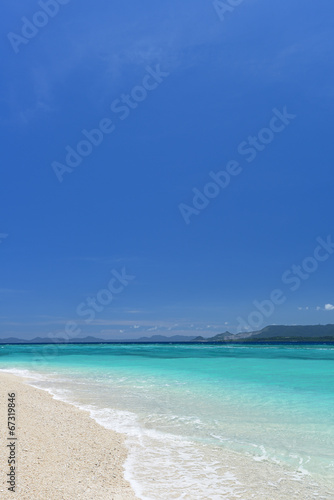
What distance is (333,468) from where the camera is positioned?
8.70 metres

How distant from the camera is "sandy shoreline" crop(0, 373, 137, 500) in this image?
21.8 feet

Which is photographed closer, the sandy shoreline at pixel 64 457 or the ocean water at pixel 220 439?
the sandy shoreline at pixel 64 457

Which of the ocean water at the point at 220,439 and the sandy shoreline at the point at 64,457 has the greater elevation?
the sandy shoreline at the point at 64,457

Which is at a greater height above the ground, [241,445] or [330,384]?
[241,445]

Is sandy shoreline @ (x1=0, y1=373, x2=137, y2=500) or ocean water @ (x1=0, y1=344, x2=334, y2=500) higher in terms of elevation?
sandy shoreline @ (x1=0, y1=373, x2=137, y2=500)

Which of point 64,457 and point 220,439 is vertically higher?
point 64,457

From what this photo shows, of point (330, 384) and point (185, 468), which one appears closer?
point (185, 468)

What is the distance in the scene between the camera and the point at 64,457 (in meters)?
8.48

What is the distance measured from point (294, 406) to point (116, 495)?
38.5 feet

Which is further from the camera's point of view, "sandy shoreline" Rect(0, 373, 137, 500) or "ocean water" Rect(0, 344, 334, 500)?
"ocean water" Rect(0, 344, 334, 500)

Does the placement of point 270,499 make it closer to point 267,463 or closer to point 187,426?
point 267,463

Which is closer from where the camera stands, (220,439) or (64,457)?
(64,457)

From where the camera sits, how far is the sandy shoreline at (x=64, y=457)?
663cm

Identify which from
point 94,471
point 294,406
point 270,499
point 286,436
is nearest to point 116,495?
point 94,471
